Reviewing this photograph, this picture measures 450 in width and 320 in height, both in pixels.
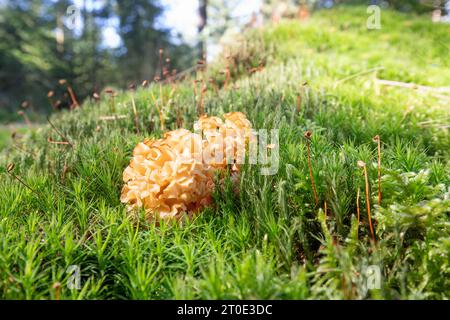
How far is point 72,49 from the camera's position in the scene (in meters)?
19.2

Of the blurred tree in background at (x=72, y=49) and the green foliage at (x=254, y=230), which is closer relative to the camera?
the green foliage at (x=254, y=230)

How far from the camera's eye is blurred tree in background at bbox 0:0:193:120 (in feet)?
60.7

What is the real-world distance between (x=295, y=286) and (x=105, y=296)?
100cm

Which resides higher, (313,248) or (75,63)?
(75,63)

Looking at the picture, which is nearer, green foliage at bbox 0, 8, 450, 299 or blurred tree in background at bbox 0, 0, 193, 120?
green foliage at bbox 0, 8, 450, 299

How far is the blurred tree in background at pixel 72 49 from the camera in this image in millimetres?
18500

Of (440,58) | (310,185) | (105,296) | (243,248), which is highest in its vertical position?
(440,58)

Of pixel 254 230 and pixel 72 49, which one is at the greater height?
pixel 72 49

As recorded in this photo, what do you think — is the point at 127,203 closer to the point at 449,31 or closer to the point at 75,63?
the point at 449,31

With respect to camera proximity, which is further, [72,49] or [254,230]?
[72,49]

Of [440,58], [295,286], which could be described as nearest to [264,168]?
[295,286]

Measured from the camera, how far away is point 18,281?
1648 millimetres
